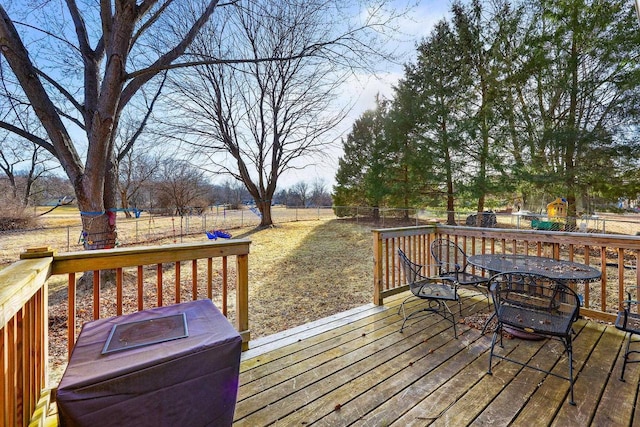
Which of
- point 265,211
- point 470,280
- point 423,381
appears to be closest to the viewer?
point 423,381

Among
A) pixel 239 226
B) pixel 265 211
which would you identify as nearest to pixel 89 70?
pixel 265 211

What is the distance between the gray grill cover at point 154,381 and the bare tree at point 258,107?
732 centimetres

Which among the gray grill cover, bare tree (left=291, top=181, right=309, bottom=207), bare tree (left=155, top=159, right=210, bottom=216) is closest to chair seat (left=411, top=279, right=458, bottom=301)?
the gray grill cover

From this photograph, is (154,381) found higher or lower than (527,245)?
lower

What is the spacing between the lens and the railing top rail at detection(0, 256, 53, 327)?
0.97 meters

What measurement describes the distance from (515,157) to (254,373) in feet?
37.3

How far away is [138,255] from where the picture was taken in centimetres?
189

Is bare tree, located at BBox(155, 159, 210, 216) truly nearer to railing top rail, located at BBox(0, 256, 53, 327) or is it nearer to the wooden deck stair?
the wooden deck stair

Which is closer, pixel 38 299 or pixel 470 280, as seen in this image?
pixel 38 299

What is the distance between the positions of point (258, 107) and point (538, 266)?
472 inches

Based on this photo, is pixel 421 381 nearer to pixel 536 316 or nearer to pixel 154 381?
pixel 536 316

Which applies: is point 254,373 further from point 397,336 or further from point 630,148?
point 630,148

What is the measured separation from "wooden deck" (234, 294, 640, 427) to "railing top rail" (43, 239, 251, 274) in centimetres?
92

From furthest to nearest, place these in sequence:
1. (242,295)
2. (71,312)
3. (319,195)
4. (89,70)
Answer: (319,195)
(89,70)
(242,295)
(71,312)
